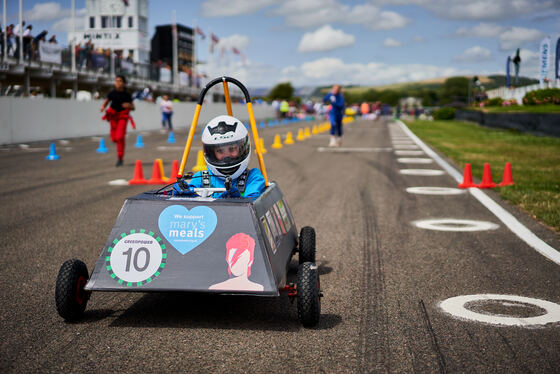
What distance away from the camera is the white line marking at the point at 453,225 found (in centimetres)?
771

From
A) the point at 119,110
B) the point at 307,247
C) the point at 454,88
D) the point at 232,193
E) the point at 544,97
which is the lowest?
the point at 307,247

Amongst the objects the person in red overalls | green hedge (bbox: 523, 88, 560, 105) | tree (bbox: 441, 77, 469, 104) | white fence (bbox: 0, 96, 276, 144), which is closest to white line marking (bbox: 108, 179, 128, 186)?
the person in red overalls

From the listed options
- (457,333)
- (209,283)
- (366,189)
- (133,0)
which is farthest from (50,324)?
(133,0)

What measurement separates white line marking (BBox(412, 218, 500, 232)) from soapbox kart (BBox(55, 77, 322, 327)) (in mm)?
3837

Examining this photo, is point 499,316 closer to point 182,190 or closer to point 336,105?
point 182,190

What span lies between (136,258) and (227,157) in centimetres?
113

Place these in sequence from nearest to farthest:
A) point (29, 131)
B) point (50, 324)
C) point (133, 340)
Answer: point (133, 340)
point (50, 324)
point (29, 131)

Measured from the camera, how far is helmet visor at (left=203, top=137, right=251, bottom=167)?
4883mm

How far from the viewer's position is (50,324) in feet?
13.7

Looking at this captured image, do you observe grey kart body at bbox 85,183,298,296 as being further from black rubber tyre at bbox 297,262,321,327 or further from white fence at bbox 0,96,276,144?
white fence at bbox 0,96,276,144

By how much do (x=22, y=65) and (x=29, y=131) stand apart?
601 cm

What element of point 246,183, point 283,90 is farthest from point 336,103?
point 283,90

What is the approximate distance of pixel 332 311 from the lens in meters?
4.48

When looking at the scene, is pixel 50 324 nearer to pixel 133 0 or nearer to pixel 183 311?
pixel 183 311
